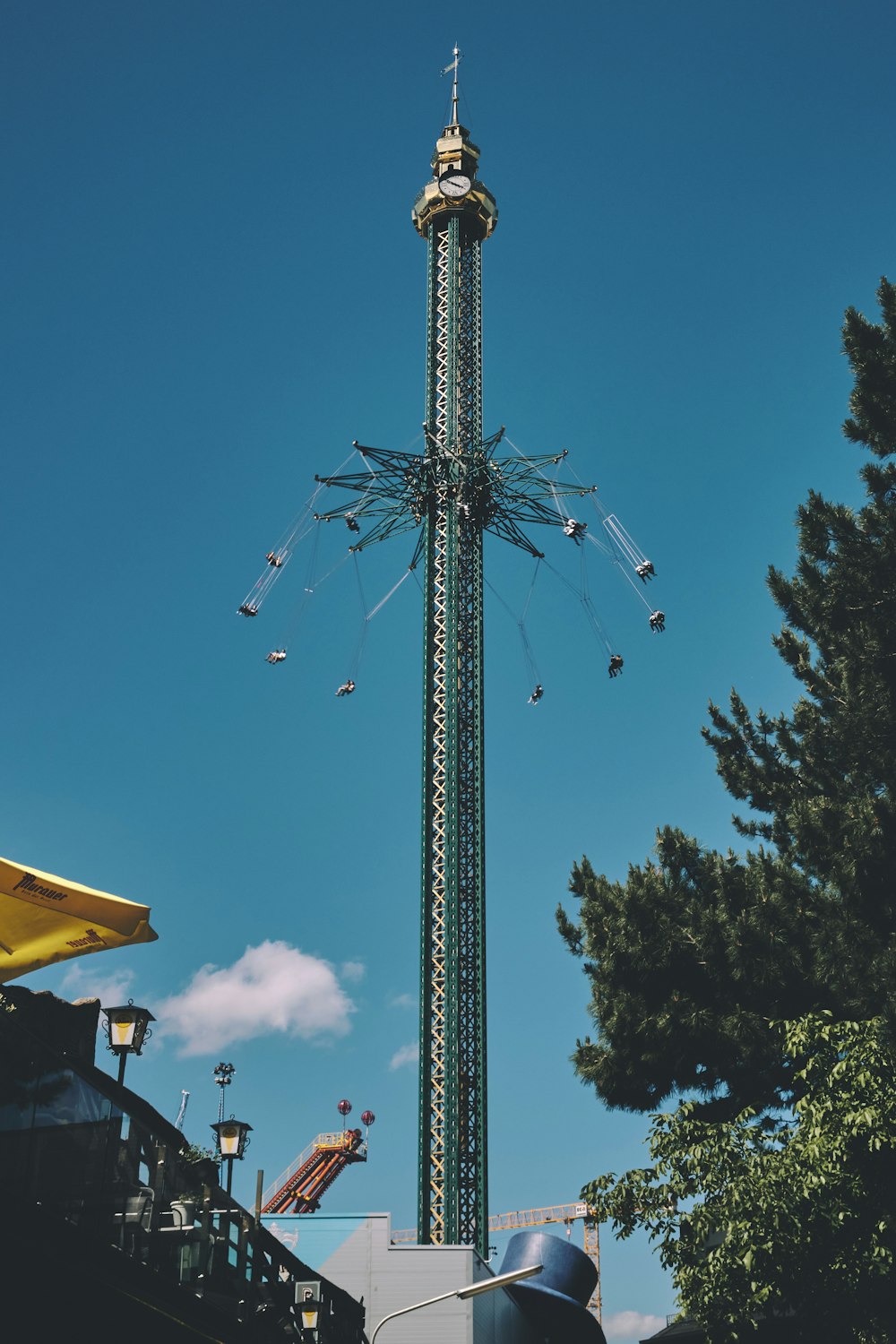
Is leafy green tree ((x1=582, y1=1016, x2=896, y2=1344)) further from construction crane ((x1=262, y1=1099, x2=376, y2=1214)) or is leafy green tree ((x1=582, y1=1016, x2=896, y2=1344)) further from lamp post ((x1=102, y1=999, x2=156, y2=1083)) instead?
construction crane ((x1=262, y1=1099, x2=376, y2=1214))

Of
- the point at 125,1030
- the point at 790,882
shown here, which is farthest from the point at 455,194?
the point at 125,1030

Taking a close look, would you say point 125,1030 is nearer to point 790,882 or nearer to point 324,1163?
point 790,882

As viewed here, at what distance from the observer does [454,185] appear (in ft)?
129

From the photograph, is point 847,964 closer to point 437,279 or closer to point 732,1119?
point 732,1119

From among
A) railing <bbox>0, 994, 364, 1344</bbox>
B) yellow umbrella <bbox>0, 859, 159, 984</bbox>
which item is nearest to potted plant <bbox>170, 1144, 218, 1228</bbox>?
railing <bbox>0, 994, 364, 1344</bbox>

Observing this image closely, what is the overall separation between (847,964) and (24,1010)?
40.3 feet

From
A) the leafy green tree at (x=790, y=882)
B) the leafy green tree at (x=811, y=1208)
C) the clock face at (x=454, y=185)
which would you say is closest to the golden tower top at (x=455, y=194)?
the clock face at (x=454, y=185)

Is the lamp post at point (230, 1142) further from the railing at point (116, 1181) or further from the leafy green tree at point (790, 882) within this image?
the leafy green tree at point (790, 882)

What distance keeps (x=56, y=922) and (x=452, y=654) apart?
21570 millimetres

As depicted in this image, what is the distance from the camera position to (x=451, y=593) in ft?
109

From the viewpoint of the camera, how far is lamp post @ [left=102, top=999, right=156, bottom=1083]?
15.0m

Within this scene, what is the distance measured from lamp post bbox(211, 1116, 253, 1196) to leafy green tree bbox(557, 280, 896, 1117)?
305 inches

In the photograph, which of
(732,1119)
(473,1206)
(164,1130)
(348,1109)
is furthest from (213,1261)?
(348,1109)

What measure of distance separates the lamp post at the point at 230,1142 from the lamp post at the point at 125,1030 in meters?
1.70
